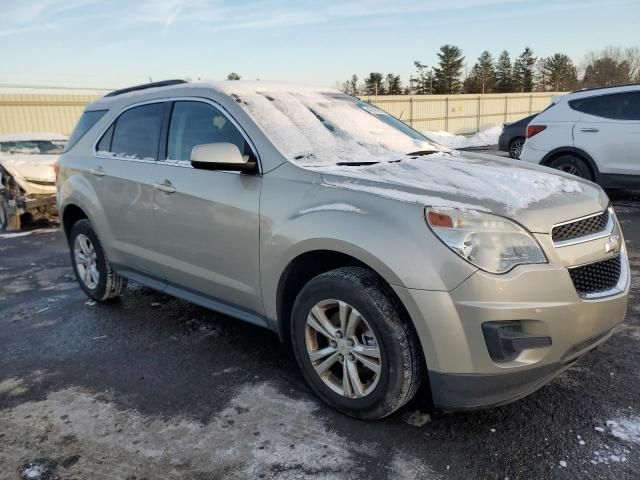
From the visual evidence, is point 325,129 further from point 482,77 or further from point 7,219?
point 482,77

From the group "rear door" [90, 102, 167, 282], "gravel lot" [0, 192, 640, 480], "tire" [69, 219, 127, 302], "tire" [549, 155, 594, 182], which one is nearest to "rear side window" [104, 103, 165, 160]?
"rear door" [90, 102, 167, 282]

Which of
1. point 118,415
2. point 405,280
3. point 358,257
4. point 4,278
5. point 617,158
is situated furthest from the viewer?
point 617,158

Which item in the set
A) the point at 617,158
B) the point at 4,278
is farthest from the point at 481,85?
the point at 4,278

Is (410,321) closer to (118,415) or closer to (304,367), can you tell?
(304,367)

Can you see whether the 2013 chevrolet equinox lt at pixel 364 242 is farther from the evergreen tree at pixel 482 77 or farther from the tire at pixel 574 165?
the evergreen tree at pixel 482 77

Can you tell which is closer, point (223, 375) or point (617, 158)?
point (223, 375)

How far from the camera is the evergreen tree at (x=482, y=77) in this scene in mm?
62156

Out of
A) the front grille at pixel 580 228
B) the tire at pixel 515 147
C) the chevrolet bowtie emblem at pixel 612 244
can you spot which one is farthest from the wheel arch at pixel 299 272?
the tire at pixel 515 147

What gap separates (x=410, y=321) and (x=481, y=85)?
63891 millimetres

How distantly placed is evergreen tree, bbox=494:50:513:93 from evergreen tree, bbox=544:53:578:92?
4.18 metres

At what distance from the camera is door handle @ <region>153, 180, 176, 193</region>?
12.1 ft

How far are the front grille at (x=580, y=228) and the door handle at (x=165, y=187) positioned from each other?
238cm

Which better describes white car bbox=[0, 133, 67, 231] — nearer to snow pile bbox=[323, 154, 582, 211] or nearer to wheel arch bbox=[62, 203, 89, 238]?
wheel arch bbox=[62, 203, 89, 238]

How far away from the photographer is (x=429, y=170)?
10.4 feet
